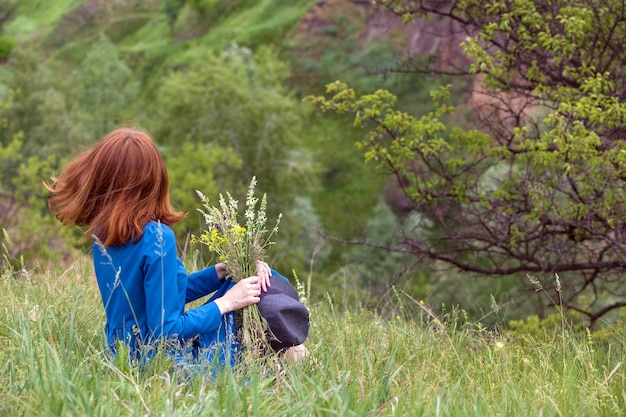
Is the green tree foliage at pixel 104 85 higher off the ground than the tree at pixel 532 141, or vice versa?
the tree at pixel 532 141

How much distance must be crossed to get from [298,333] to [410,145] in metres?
5.25

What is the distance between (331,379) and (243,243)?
0.88 m

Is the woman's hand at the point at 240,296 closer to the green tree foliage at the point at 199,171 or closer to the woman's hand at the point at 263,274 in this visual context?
the woman's hand at the point at 263,274

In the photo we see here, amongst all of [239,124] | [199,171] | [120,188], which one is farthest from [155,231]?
[239,124]

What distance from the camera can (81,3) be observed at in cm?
7812

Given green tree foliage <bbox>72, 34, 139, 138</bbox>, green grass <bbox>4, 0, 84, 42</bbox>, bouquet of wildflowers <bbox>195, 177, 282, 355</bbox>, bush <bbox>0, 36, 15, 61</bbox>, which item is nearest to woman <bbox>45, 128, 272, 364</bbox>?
bouquet of wildflowers <bbox>195, 177, 282, 355</bbox>

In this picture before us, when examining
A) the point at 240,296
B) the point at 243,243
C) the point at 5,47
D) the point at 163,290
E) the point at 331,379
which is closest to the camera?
the point at 331,379

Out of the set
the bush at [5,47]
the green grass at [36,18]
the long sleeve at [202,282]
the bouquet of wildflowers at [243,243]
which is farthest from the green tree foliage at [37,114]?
Result: the green grass at [36,18]

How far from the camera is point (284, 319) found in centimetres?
357

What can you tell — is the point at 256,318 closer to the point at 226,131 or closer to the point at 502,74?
the point at 502,74

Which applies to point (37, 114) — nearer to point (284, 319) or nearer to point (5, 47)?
point (5, 47)

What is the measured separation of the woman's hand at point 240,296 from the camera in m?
3.49

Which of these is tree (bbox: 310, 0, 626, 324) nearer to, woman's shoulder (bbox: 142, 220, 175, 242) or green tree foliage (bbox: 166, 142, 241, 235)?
woman's shoulder (bbox: 142, 220, 175, 242)

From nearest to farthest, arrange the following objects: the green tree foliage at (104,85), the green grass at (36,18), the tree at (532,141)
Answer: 1. the tree at (532,141)
2. the green tree foliage at (104,85)
3. the green grass at (36,18)
